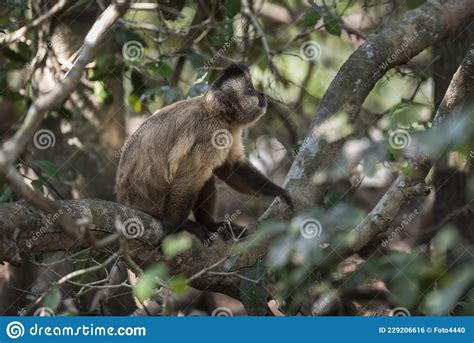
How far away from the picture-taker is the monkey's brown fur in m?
6.91

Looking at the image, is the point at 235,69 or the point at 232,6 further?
the point at 232,6

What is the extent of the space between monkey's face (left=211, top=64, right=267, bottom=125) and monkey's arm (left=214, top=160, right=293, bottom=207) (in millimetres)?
486

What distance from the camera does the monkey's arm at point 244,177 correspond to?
7316 millimetres

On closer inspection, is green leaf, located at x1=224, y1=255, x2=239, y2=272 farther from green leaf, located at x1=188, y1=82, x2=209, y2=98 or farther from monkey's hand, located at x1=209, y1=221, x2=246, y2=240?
green leaf, located at x1=188, y1=82, x2=209, y2=98

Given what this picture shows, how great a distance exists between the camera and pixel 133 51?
8.16 m

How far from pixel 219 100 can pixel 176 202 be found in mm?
1171

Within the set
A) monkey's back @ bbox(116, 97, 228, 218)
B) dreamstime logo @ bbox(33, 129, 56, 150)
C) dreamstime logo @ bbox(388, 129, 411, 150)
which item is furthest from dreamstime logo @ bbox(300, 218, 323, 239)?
dreamstime logo @ bbox(33, 129, 56, 150)

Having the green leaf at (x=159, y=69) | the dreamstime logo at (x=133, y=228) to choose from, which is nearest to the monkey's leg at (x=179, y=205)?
the dreamstime logo at (x=133, y=228)

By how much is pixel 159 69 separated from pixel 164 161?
1289 millimetres

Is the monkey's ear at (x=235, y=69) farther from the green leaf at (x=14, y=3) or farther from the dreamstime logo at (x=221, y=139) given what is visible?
the green leaf at (x=14, y=3)

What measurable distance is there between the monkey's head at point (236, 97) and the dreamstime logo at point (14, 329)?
2.99 metres

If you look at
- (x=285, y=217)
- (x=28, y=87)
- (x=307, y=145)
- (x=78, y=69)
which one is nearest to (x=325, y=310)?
(x=285, y=217)
